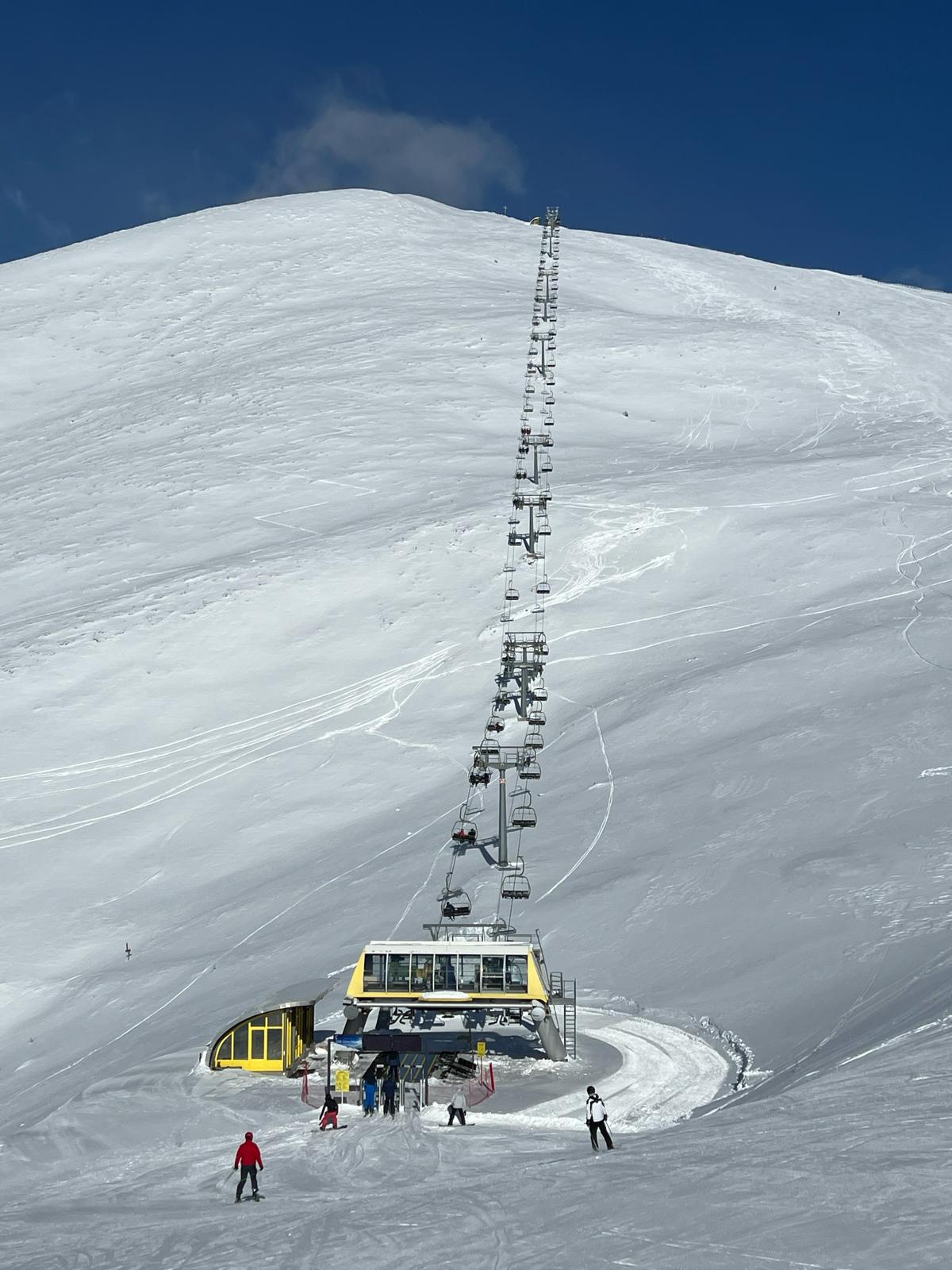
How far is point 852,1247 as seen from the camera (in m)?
9.41

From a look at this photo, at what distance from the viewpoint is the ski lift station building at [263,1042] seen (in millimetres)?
17422

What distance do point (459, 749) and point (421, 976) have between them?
34.5ft

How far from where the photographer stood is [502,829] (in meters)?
23.3

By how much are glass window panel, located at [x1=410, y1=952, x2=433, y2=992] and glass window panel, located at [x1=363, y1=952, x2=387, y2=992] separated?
358 mm

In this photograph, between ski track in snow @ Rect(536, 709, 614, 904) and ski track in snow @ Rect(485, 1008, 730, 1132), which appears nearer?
ski track in snow @ Rect(485, 1008, 730, 1132)

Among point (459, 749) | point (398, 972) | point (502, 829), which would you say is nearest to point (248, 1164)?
point (398, 972)

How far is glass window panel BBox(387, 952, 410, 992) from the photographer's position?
1748 cm

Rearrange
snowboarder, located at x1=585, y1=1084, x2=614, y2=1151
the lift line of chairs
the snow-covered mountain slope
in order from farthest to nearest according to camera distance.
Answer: the lift line of chairs
snowboarder, located at x1=585, y1=1084, x2=614, y2=1151
the snow-covered mountain slope

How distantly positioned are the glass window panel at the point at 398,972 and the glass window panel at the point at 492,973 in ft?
3.05

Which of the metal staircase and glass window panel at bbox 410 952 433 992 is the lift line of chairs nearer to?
the metal staircase

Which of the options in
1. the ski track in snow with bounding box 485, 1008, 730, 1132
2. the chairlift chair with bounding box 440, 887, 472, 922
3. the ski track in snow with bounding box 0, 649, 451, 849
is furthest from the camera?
the ski track in snow with bounding box 0, 649, 451, 849

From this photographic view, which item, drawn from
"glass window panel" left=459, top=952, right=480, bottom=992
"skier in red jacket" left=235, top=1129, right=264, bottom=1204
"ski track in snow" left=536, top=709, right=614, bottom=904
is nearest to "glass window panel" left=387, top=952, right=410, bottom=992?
"glass window panel" left=459, top=952, right=480, bottom=992

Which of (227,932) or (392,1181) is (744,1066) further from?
(227,932)

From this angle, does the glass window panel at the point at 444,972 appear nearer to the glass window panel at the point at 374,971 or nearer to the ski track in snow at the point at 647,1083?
the glass window panel at the point at 374,971
